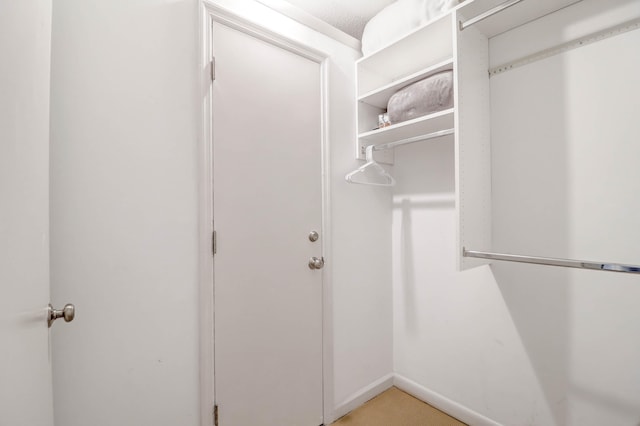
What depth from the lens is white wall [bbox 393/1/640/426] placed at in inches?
47.5

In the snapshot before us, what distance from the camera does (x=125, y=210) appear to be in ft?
3.71

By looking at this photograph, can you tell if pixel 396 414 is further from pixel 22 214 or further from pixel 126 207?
pixel 22 214

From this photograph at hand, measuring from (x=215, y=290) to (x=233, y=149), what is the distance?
706mm

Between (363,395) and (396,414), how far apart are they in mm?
234

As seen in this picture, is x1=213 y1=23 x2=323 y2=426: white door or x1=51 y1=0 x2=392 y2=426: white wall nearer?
x1=51 y1=0 x2=392 y2=426: white wall

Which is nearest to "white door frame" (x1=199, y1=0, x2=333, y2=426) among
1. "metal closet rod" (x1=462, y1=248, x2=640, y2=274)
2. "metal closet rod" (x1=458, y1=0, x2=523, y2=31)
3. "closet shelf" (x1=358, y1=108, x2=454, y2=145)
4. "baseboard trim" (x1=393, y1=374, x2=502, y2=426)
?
"closet shelf" (x1=358, y1=108, x2=454, y2=145)

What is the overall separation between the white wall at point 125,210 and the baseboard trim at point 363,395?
3.18ft

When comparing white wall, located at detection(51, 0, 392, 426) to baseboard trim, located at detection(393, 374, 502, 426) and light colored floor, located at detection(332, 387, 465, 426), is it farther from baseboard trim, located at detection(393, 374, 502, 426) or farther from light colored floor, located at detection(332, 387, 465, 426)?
baseboard trim, located at detection(393, 374, 502, 426)

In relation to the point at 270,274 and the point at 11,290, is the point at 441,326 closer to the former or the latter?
the point at 270,274

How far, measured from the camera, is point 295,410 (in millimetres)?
1597

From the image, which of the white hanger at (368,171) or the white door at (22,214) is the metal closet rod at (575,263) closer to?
the white hanger at (368,171)

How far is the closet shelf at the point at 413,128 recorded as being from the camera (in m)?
1.47

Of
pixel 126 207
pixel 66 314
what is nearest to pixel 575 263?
pixel 66 314

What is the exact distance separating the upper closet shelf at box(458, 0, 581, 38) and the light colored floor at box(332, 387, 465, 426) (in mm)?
2328
